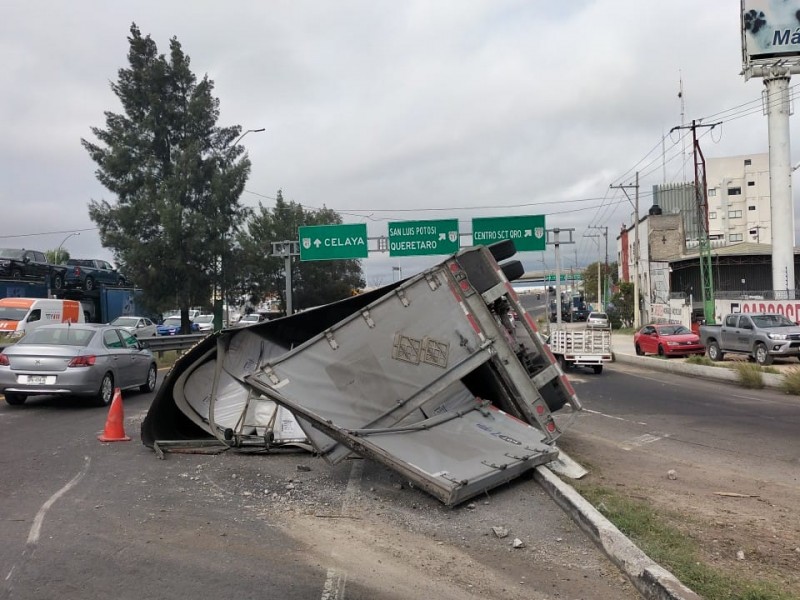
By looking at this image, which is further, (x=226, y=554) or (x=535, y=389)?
(x=535, y=389)

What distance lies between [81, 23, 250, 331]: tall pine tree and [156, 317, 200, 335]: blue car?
6.83m

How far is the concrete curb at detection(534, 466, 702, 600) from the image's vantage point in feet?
13.4

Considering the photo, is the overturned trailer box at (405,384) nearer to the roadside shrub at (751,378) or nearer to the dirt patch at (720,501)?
the dirt patch at (720,501)

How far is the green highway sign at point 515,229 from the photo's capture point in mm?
30344

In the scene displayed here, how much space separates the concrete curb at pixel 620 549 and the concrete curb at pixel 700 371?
1284cm

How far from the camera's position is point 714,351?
25922 millimetres

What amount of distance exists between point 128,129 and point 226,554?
31293mm

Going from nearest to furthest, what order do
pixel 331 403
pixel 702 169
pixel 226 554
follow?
pixel 226 554 → pixel 331 403 → pixel 702 169

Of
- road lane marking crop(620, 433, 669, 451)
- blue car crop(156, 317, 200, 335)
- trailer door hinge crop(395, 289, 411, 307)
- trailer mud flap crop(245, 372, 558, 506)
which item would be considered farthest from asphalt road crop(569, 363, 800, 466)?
blue car crop(156, 317, 200, 335)

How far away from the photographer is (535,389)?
795 centimetres

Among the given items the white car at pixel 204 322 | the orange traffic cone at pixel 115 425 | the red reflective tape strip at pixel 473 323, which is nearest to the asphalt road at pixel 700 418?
the red reflective tape strip at pixel 473 323

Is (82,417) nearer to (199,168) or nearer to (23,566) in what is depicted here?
(23,566)

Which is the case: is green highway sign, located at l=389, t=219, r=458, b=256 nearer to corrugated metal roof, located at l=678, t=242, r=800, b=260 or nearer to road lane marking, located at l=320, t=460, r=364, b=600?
road lane marking, located at l=320, t=460, r=364, b=600

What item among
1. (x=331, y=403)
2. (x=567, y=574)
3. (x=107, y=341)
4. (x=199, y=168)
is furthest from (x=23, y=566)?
(x=199, y=168)
